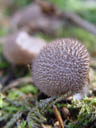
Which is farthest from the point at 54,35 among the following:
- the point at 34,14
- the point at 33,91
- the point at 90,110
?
the point at 90,110

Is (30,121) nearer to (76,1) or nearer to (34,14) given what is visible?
(34,14)

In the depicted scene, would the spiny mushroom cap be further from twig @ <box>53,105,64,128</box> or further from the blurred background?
the blurred background

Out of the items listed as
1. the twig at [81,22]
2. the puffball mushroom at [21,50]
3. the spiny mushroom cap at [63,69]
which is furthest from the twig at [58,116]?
the twig at [81,22]

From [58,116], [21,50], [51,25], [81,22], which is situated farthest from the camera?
[51,25]

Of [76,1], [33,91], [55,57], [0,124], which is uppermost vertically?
[76,1]

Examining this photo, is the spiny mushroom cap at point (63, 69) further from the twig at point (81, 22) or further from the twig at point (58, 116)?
the twig at point (81, 22)

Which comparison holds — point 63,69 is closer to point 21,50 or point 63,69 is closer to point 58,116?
point 58,116

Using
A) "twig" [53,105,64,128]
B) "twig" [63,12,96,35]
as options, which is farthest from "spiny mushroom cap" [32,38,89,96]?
"twig" [63,12,96,35]

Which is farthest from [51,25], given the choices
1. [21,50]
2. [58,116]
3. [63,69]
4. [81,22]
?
[58,116]
